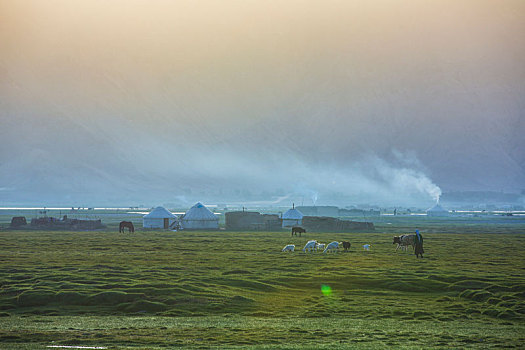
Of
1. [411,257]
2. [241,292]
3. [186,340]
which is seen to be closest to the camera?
[186,340]

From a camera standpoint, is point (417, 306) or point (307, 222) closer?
point (417, 306)

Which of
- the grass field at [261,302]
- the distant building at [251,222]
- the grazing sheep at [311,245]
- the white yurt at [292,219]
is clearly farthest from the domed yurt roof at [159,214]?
the grass field at [261,302]

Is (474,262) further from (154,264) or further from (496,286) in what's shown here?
(154,264)

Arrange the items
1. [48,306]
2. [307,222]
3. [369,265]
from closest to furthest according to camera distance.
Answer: [48,306] < [369,265] < [307,222]

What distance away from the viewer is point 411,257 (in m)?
47.4

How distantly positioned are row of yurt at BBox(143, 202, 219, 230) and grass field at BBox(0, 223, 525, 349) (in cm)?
5976

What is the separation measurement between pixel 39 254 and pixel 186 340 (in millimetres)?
36752

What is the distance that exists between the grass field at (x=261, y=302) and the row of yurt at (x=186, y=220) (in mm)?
59765

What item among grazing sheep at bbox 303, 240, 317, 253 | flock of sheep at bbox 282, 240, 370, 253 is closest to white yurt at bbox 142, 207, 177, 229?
flock of sheep at bbox 282, 240, 370, 253

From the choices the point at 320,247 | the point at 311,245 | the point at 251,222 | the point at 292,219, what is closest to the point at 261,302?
the point at 311,245

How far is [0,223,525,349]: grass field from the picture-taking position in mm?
17734

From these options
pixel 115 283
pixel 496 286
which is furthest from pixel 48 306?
pixel 496 286

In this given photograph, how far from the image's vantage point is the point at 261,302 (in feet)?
87.1

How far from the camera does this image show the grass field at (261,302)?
1773 cm
